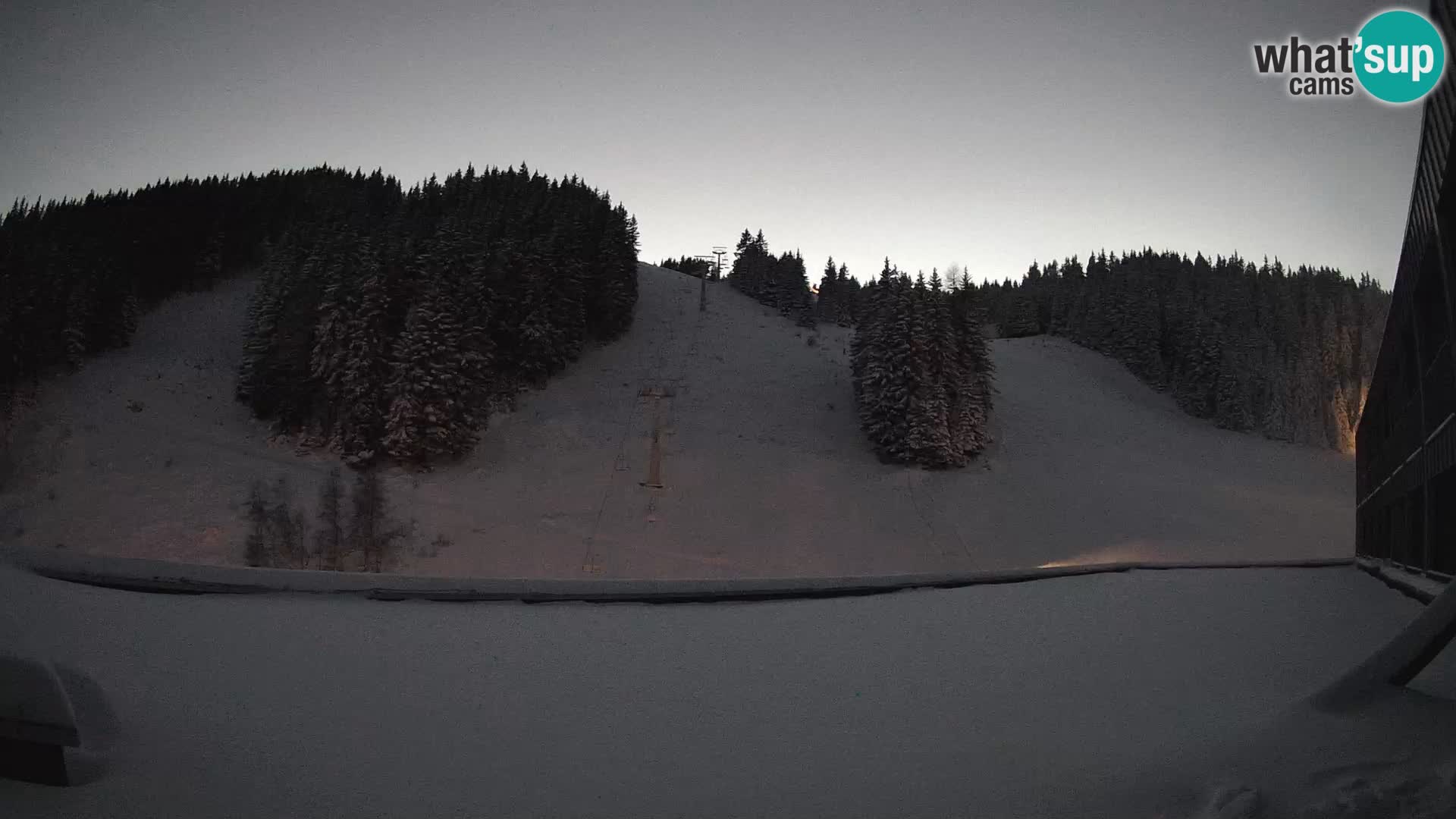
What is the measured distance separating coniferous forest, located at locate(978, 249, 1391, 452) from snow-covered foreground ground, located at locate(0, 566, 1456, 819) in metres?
71.4

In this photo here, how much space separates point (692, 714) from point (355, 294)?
146 feet

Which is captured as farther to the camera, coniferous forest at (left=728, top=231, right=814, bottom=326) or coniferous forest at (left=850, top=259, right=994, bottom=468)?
coniferous forest at (left=728, top=231, right=814, bottom=326)

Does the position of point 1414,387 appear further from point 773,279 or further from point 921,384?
point 773,279

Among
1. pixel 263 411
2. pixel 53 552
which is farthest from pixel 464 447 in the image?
pixel 53 552

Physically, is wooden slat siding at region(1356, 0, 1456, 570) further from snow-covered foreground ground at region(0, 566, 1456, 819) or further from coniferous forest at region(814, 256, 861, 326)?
coniferous forest at region(814, 256, 861, 326)

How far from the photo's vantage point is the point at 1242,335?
236 ft

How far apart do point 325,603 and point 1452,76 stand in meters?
8.88

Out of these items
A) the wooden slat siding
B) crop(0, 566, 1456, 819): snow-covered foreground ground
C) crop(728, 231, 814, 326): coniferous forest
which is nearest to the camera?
crop(0, 566, 1456, 819): snow-covered foreground ground

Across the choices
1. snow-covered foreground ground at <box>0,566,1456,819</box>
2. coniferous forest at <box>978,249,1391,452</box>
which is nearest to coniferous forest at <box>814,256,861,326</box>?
coniferous forest at <box>978,249,1391,452</box>

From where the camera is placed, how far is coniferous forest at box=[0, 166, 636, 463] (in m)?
38.5

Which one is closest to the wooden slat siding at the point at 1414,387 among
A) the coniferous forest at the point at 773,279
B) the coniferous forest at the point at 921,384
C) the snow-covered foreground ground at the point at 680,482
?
the snow-covered foreground ground at the point at 680,482

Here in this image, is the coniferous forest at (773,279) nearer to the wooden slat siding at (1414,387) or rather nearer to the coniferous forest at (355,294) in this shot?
the coniferous forest at (355,294)

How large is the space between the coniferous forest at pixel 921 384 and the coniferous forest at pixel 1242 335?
120 feet

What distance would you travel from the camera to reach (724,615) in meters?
4.98
